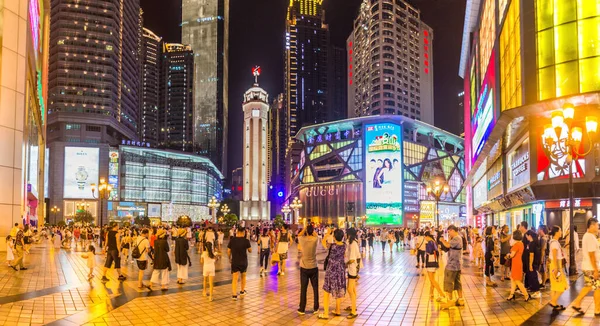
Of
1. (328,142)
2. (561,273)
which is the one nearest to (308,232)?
(561,273)

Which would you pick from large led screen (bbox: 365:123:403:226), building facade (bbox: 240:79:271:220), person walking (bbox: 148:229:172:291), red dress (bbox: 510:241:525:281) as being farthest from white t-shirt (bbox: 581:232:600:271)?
building facade (bbox: 240:79:271:220)

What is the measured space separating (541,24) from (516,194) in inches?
447

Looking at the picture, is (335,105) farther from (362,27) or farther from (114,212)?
(114,212)

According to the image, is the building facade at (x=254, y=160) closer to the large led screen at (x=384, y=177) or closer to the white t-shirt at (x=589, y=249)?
the large led screen at (x=384, y=177)

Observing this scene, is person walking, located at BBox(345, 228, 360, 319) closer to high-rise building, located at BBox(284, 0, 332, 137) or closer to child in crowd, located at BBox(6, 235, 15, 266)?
child in crowd, located at BBox(6, 235, 15, 266)

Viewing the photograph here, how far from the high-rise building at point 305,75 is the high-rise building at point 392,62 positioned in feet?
163

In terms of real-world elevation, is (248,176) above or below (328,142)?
below

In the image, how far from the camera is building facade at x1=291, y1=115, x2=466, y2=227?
9006 centimetres

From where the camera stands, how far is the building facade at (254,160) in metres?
106

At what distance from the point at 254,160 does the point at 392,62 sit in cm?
4513

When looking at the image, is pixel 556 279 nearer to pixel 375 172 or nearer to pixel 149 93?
pixel 375 172

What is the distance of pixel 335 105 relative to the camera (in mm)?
197500

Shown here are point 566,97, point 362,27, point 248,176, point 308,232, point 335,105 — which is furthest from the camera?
point 335,105

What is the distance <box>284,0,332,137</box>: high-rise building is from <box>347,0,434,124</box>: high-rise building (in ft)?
163
